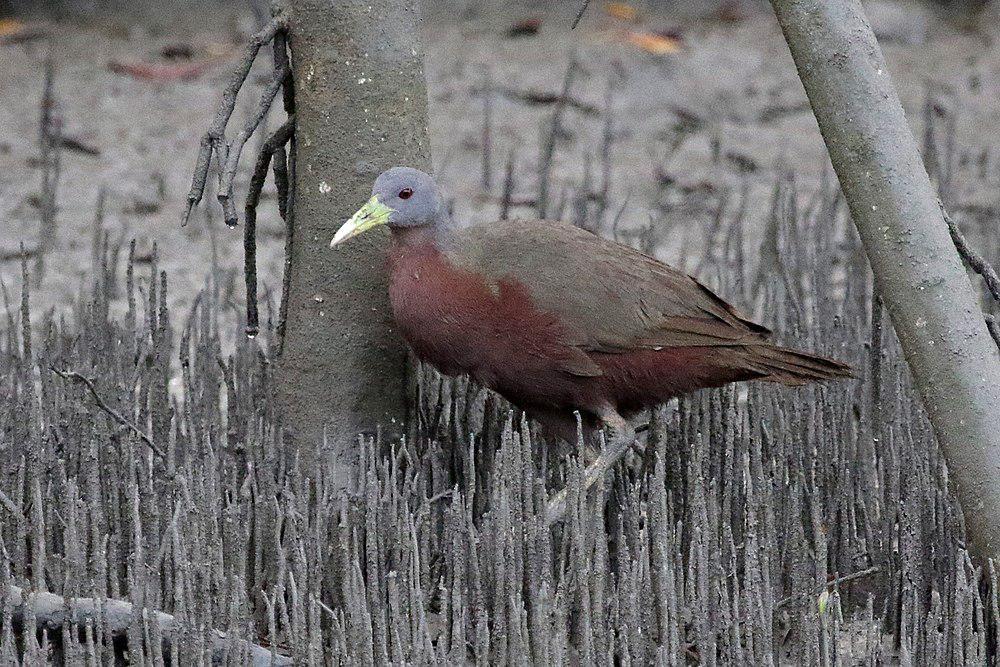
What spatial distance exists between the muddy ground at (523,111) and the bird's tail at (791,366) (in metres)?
2.28

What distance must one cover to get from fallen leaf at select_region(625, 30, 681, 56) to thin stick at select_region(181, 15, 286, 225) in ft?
14.2

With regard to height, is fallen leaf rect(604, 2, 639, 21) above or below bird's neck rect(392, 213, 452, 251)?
above

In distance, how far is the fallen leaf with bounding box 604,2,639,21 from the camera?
792cm

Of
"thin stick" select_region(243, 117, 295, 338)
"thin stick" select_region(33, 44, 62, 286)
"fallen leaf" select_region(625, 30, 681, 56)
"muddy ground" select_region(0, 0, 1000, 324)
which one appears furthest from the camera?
"fallen leaf" select_region(625, 30, 681, 56)

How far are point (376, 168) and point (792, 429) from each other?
1098mm

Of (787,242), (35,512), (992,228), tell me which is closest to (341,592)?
(35,512)

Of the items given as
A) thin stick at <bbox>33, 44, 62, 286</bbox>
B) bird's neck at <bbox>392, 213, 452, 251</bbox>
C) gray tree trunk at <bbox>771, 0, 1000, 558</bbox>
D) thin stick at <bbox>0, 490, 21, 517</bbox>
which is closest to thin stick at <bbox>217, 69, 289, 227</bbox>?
bird's neck at <bbox>392, 213, 452, 251</bbox>

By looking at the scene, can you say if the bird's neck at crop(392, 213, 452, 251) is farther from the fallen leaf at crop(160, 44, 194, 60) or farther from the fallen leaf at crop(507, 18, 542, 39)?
the fallen leaf at crop(507, 18, 542, 39)

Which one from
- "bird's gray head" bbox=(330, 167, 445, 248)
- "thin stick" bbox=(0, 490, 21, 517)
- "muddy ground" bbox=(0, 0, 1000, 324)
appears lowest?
"thin stick" bbox=(0, 490, 21, 517)

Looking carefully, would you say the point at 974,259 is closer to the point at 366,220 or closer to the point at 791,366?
the point at 791,366

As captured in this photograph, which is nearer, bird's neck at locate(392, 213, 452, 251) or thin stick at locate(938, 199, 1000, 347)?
thin stick at locate(938, 199, 1000, 347)

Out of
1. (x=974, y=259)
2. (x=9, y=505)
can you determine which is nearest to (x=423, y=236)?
(x=9, y=505)

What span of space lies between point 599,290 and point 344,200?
1.91 feet

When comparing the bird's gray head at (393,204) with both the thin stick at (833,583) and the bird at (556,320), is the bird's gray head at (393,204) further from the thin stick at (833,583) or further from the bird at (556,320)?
the thin stick at (833,583)
